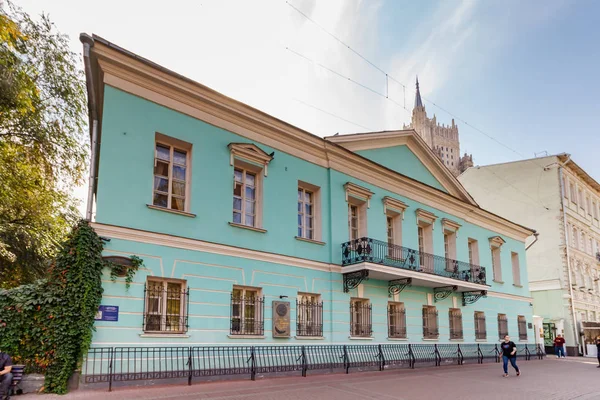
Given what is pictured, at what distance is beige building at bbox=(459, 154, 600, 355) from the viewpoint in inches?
1321

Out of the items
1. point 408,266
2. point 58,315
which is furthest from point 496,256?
point 58,315

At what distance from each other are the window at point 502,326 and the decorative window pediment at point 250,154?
55.2ft

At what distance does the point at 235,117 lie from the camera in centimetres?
1549

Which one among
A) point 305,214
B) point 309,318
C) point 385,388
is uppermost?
point 305,214

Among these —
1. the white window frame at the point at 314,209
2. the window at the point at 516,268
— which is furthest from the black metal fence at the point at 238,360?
the window at the point at 516,268

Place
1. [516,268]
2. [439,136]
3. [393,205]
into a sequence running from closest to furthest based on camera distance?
[393,205]
[516,268]
[439,136]

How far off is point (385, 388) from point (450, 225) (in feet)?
41.4

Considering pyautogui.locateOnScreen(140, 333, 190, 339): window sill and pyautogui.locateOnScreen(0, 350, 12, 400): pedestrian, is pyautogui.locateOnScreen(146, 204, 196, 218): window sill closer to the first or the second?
pyautogui.locateOnScreen(140, 333, 190, 339): window sill

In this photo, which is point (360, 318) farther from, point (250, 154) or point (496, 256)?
point (496, 256)

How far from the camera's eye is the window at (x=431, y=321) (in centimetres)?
2156

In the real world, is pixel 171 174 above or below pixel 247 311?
above

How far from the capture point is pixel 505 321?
26750 millimetres

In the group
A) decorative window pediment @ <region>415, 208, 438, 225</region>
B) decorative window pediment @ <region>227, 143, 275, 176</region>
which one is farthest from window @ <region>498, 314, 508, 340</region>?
decorative window pediment @ <region>227, 143, 275, 176</region>

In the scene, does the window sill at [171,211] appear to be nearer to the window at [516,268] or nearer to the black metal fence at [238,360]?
the black metal fence at [238,360]
